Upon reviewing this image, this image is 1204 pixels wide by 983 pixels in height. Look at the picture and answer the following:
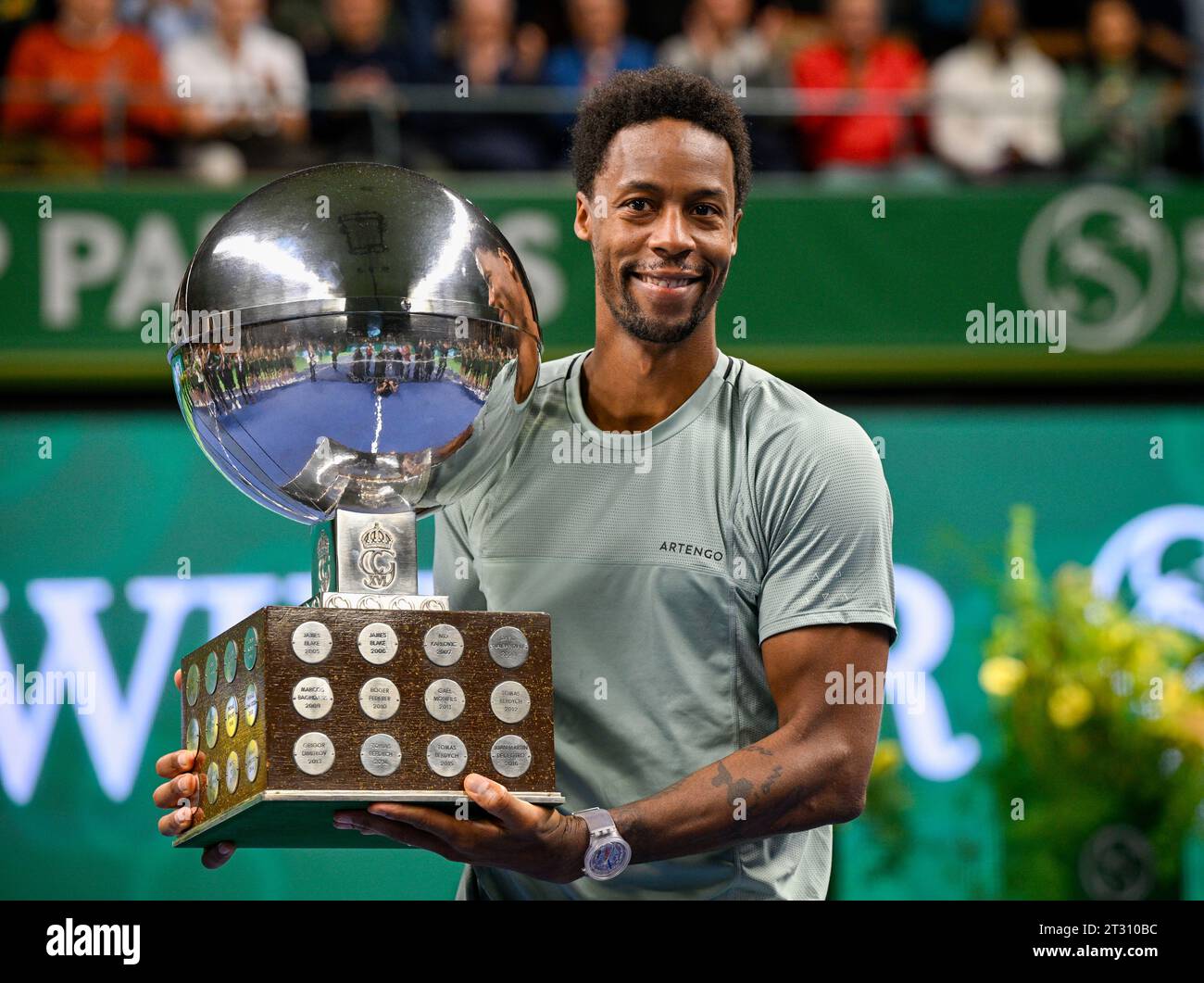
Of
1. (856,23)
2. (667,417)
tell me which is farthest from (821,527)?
(856,23)

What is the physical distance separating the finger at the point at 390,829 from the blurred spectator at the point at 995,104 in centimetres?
549

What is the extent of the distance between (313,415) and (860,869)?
15.0 ft

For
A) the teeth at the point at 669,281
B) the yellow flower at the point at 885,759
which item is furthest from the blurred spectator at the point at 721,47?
the teeth at the point at 669,281

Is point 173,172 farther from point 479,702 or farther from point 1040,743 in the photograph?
point 479,702

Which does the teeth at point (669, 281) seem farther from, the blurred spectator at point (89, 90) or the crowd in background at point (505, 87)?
the blurred spectator at point (89, 90)

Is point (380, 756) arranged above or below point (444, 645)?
below

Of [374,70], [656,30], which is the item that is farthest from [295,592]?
[656,30]

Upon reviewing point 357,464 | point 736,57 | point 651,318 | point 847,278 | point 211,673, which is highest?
point 736,57

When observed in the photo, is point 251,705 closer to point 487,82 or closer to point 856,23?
point 487,82

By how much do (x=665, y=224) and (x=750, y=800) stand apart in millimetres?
729

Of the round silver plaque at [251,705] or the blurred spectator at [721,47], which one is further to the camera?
the blurred spectator at [721,47]

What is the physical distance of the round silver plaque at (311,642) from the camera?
6.43 feet

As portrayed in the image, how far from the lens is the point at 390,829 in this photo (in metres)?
2.00

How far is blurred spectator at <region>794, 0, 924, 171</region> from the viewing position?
709cm
